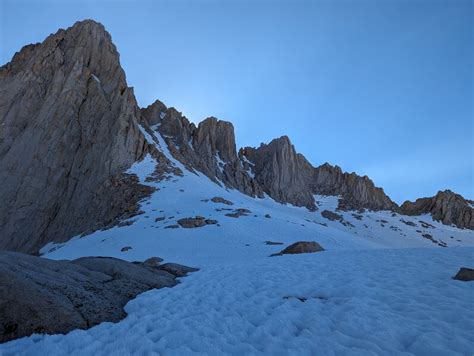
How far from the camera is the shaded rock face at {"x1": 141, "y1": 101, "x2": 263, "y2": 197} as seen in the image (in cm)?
8681

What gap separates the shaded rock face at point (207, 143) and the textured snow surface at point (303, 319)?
2776 inches

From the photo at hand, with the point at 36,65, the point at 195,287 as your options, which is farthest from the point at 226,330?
the point at 36,65

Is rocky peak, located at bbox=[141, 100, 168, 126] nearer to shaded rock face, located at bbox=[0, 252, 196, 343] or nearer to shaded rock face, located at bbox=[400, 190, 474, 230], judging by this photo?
shaded rock face, located at bbox=[0, 252, 196, 343]

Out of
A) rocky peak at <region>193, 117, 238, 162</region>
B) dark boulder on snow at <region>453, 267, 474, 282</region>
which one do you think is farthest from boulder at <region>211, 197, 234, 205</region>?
rocky peak at <region>193, 117, 238, 162</region>

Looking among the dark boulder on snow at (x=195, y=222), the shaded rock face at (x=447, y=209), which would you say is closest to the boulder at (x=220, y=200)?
the dark boulder on snow at (x=195, y=222)

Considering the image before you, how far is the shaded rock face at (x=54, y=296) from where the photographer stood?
688 cm

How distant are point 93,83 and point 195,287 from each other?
2444 inches

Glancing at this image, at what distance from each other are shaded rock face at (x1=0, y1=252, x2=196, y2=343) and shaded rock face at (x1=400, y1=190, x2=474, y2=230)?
13278 cm

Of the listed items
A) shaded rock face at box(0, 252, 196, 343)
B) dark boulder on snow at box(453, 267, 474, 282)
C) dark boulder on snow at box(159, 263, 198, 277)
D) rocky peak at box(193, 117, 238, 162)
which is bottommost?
dark boulder on snow at box(159, 263, 198, 277)

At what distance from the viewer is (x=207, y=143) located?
101 metres

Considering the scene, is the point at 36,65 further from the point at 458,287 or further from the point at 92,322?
the point at 458,287

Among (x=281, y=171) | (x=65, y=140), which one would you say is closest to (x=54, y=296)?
(x=65, y=140)

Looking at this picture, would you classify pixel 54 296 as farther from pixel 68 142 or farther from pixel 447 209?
pixel 447 209

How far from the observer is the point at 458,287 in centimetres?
827
